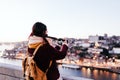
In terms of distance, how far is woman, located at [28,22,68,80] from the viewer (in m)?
2.11

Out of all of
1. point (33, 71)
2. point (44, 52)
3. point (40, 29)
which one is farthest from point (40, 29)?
point (33, 71)

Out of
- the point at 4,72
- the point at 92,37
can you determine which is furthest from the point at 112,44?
the point at 4,72

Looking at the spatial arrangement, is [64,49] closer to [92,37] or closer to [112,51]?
[112,51]

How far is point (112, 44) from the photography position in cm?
6631

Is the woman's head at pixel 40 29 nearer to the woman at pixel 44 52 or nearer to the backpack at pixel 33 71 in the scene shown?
the woman at pixel 44 52

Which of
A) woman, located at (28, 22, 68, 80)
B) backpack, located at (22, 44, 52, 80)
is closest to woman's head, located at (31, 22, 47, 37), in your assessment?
woman, located at (28, 22, 68, 80)

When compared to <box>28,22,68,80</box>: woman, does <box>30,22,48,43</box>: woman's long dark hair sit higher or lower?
higher

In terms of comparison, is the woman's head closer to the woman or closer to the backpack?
the woman

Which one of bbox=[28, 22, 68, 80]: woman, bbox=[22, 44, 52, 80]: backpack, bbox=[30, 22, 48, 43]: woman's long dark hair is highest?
bbox=[30, 22, 48, 43]: woman's long dark hair

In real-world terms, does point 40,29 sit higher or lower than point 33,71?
higher

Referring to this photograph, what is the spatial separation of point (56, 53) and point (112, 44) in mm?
65034

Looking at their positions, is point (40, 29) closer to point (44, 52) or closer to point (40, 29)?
point (40, 29)

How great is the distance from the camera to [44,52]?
2109 millimetres

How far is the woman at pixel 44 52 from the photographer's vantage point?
211 centimetres
